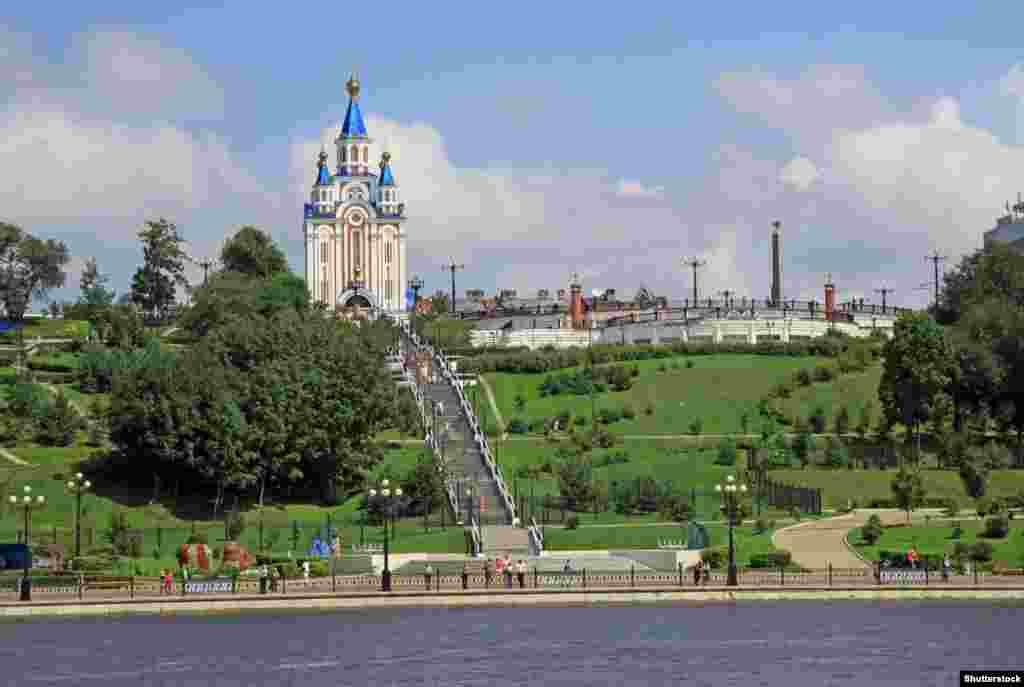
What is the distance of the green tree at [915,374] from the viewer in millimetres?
104125

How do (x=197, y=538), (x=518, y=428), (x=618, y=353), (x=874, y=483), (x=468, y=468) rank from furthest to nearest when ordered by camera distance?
1. (x=618, y=353)
2. (x=518, y=428)
3. (x=468, y=468)
4. (x=874, y=483)
5. (x=197, y=538)

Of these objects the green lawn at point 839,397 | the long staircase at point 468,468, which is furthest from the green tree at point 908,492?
the green lawn at point 839,397

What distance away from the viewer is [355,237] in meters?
158

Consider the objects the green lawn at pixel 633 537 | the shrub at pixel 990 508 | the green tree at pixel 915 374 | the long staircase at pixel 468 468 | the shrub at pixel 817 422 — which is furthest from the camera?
the shrub at pixel 817 422

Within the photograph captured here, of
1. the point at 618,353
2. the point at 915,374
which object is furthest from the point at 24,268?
the point at 915,374

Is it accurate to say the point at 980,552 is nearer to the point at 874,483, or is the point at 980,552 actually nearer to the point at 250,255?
the point at 874,483

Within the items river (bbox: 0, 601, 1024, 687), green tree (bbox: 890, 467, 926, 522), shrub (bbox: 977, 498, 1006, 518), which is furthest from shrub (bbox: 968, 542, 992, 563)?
green tree (bbox: 890, 467, 926, 522)

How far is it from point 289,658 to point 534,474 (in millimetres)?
43923

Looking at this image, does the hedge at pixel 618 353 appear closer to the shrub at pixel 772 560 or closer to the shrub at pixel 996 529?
the shrub at pixel 996 529

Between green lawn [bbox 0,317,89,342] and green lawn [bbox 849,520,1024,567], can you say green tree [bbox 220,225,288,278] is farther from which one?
green lawn [bbox 849,520,1024,567]

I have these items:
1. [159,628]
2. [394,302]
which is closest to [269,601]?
[159,628]

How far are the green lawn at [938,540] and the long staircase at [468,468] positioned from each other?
1220 cm

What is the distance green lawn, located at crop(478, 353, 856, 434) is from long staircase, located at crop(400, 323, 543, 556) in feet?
10.4

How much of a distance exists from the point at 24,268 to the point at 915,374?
65339mm
